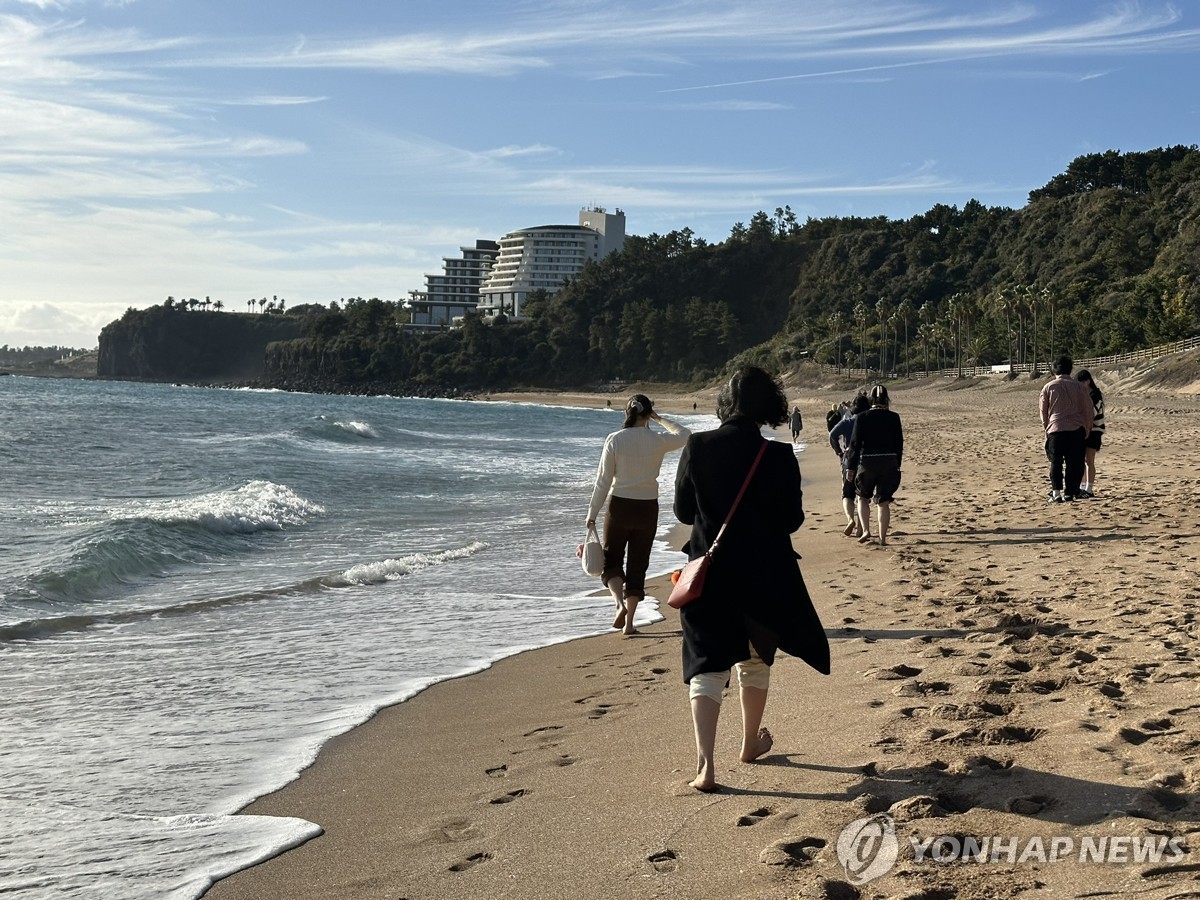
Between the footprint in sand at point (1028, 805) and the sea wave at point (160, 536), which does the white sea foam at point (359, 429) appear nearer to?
the sea wave at point (160, 536)

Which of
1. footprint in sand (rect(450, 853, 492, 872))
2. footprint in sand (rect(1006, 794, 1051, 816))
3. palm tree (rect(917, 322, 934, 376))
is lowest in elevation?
footprint in sand (rect(450, 853, 492, 872))

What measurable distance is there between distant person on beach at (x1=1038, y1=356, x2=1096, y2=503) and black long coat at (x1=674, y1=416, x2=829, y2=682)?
8.35 m

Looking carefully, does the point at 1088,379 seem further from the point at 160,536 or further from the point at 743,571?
the point at 160,536

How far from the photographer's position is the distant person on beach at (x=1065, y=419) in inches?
452

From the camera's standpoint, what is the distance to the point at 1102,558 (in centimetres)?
820

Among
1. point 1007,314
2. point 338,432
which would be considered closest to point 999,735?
point 338,432

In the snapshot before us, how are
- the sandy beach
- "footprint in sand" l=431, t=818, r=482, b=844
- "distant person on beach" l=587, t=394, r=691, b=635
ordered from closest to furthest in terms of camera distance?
1. the sandy beach
2. "footprint in sand" l=431, t=818, r=482, b=844
3. "distant person on beach" l=587, t=394, r=691, b=635

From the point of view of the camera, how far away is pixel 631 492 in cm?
692

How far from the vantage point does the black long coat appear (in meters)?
3.88

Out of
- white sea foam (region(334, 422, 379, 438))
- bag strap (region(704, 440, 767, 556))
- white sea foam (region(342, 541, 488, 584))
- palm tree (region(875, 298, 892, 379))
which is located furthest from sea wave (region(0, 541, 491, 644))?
palm tree (region(875, 298, 892, 379))

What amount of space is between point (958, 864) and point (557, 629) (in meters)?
4.94

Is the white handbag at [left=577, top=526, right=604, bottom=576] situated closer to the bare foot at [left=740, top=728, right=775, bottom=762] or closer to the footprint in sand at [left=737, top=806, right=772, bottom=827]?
the bare foot at [left=740, top=728, right=775, bottom=762]

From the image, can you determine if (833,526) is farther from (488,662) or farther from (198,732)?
(198,732)

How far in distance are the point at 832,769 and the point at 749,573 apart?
30.4 inches
